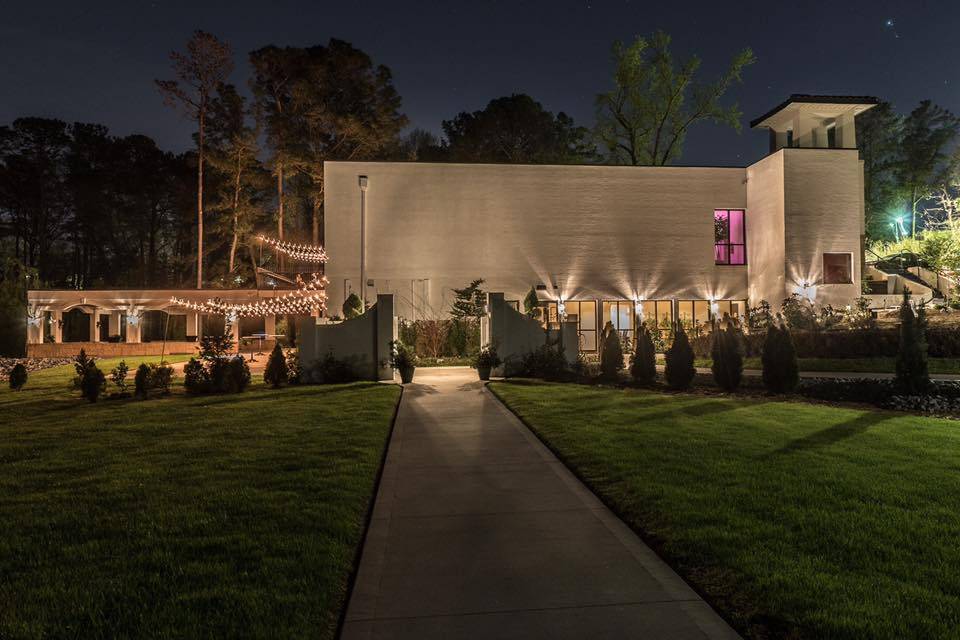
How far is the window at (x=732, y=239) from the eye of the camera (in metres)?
24.9

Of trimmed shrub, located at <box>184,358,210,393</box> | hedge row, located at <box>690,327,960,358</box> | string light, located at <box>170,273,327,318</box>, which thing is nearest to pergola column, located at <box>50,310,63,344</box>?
string light, located at <box>170,273,327,318</box>

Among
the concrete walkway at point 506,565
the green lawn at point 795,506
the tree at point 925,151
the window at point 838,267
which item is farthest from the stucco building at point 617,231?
the tree at point 925,151

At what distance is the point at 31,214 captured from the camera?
40812 millimetres

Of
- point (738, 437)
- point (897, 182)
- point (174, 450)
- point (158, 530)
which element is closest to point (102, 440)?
point (174, 450)

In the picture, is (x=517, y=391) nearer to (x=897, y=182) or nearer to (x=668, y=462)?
(x=668, y=462)

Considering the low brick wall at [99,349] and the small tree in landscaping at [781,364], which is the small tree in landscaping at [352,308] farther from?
the small tree in landscaping at [781,364]

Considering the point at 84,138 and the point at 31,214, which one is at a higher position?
the point at 84,138

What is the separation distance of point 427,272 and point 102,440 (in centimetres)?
1519

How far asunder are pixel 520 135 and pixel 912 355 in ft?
104

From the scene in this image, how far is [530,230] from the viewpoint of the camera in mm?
23422

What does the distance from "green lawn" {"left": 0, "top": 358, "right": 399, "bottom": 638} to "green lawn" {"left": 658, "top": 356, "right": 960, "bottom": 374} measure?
13036 millimetres

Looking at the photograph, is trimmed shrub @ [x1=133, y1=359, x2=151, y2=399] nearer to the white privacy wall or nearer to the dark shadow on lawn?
the white privacy wall

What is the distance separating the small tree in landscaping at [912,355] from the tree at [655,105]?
88.5 ft

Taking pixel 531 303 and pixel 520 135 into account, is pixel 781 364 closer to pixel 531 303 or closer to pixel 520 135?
pixel 531 303
